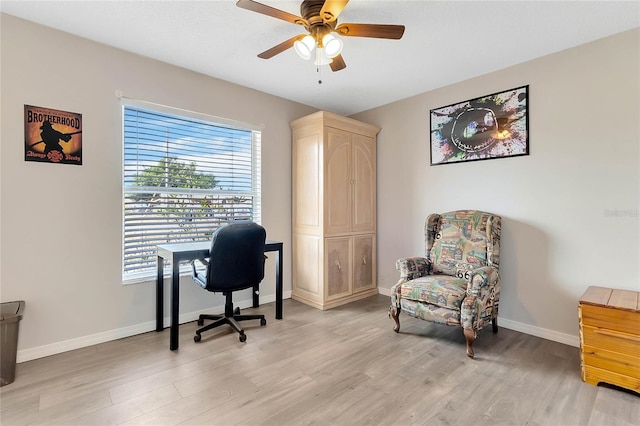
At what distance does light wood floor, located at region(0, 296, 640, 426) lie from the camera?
5.61 feet

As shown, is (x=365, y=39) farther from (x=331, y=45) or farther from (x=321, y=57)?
(x=331, y=45)

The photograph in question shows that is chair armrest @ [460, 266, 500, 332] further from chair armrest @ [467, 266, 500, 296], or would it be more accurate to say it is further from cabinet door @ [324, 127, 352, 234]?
cabinet door @ [324, 127, 352, 234]

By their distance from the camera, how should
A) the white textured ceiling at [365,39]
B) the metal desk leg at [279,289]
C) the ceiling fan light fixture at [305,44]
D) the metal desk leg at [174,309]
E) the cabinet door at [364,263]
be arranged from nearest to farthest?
the ceiling fan light fixture at [305,44]
the white textured ceiling at [365,39]
the metal desk leg at [174,309]
the metal desk leg at [279,289]
the cabinet door at [364,263]

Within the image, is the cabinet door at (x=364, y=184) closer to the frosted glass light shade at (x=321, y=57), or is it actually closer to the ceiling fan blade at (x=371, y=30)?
the frosted glass light shade at (x=321, y=57)

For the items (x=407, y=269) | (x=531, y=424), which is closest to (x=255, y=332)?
(x=407, y=269)

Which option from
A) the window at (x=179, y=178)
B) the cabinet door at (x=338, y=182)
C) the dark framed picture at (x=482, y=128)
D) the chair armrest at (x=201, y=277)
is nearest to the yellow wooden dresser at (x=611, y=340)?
the dark framed picture at (x=482, y=128)

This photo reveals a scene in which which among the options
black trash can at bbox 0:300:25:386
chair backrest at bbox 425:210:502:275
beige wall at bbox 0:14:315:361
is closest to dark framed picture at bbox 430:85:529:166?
chair backrest at bbox 425:210:502:275

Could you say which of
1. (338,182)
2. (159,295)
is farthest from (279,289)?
(338,182)

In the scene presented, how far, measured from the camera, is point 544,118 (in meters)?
2.78

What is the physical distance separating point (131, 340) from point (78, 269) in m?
0.74

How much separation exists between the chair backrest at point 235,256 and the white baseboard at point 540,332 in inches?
95.8

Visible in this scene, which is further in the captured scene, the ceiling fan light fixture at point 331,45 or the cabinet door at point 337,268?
the cabinet door at point 337,268

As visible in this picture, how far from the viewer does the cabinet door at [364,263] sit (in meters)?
3.92

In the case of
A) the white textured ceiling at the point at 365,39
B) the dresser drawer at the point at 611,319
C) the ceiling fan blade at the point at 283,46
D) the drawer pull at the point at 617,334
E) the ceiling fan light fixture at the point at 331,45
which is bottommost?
the drawer pull at the point at 617,334
